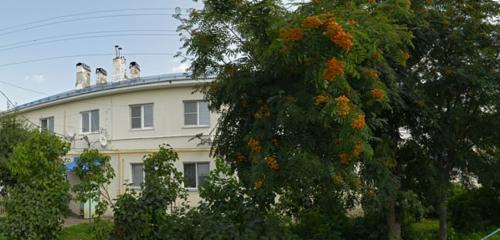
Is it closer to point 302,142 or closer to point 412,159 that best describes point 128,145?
point 412,159

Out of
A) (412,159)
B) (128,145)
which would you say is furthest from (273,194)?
(128,145)

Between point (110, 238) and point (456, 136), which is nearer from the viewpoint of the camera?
point (110, 238)

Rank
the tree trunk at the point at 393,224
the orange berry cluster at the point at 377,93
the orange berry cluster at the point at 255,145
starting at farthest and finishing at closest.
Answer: the tree trunk at the point at 393,224 → the orange berry cluster at the point at 255,145 → the orange berry cluster at the point at 377,93

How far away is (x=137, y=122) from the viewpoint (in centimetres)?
2170

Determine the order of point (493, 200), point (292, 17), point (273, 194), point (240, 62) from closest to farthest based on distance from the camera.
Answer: point (292, 17) < point (273, 194) < point (240, 62) < point (493, 200)

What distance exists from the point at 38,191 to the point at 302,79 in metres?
4.75

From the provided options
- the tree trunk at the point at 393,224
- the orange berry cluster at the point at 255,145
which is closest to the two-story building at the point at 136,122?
the tree trunk at the point at 393,224

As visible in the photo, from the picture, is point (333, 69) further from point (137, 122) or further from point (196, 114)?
point (137, 122)

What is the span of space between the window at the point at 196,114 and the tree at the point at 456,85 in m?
12.5

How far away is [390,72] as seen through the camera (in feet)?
23.6

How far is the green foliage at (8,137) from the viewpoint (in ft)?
54.1

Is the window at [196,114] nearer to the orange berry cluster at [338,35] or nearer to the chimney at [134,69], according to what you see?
the chimney at [134,69]

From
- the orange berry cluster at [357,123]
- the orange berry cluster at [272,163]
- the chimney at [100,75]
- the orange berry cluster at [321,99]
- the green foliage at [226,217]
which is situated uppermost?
the chimney at [100,75]

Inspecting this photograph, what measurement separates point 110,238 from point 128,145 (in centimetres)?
1440
